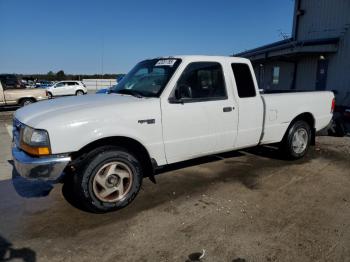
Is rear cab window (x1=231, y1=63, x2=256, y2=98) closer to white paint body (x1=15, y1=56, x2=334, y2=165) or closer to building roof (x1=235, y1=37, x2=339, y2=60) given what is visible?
white paint body (x1=15, y1=56, x2=334, y2=165)

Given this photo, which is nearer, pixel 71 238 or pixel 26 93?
pixel 71 238

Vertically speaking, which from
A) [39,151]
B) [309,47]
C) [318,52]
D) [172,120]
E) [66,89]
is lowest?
[39,151]

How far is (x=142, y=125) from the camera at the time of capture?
409 cm

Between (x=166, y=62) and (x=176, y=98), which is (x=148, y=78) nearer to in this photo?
(x=166, y=62)

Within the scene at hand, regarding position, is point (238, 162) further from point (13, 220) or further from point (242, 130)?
point (13, 220)

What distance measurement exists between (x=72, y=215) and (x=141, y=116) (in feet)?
4.94

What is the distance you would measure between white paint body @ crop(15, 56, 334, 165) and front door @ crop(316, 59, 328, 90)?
9667 millimetres

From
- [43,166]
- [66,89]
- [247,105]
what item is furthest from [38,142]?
[66,89]

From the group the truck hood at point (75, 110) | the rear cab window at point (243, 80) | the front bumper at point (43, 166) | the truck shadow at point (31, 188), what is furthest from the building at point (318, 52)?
the front bumper at point (43, 166)

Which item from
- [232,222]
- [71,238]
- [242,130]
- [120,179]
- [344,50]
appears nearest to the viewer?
[71,238]

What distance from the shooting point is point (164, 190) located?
189 inches

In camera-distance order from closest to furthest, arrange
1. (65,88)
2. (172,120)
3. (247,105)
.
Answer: (172,120)
(247,105)
(65,88)

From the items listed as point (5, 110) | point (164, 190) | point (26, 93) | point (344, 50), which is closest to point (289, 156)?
point (164, 190)

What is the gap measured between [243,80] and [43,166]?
3.30m
